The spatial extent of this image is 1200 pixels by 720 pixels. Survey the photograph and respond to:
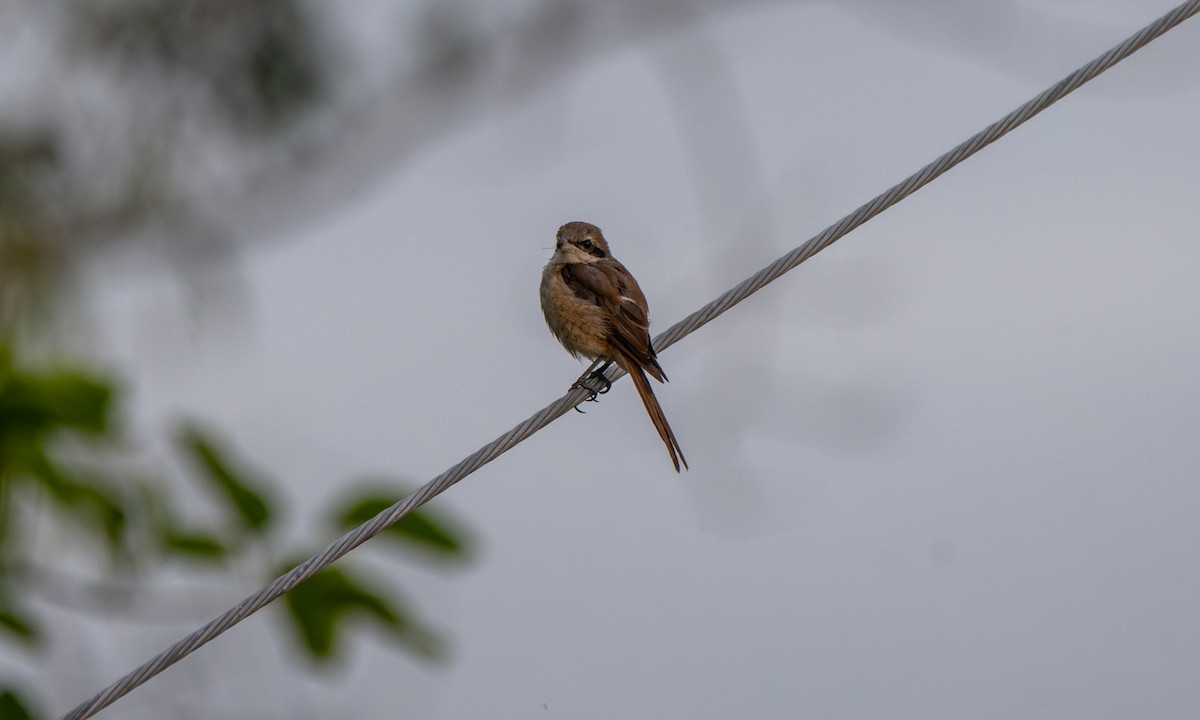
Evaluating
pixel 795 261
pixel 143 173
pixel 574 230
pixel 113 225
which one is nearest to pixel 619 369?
pixel 574 230

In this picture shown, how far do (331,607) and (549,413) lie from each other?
31.8 inches

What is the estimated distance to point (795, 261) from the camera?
380 centimetres

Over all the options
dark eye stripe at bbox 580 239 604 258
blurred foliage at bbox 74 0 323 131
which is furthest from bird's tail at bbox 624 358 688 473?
blurred foliage at bbox 74 0 323 131

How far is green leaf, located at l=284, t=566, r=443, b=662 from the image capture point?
4.04 metres

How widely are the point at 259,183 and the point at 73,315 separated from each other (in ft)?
15.9

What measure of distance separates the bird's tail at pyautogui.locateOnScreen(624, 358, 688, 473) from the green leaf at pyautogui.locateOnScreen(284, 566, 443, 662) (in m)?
1.35

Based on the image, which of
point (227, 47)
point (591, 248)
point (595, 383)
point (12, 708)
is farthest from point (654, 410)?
point (227, 47)

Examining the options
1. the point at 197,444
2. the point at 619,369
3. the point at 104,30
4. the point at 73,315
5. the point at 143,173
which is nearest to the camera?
the point at 197,444

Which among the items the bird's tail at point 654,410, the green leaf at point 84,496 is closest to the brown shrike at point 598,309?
the bird's tail at point 654,410

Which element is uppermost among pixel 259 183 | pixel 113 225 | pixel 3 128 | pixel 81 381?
pixel 81 381

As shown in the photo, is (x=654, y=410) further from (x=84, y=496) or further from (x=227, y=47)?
(x=227, y=47)

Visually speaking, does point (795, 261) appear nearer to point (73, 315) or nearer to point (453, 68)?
point (73, 315)

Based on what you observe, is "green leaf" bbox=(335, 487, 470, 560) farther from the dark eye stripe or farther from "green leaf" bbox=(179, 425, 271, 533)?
the dark eye stripe

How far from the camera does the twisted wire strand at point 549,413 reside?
3.31 m
